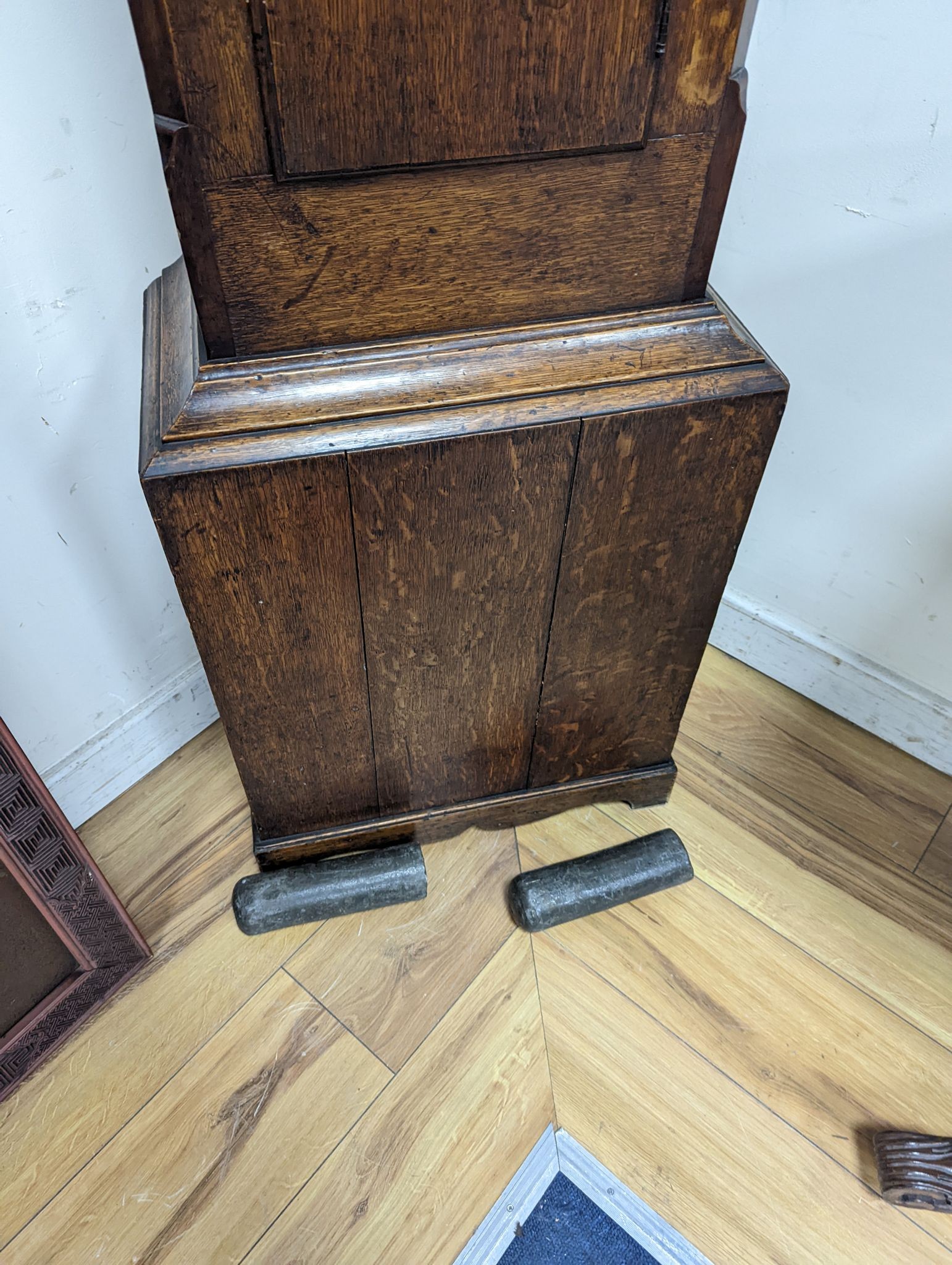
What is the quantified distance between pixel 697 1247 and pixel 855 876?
1.85 feet

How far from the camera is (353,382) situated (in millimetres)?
784

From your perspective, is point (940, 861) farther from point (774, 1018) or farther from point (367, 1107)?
point (367, 1107)

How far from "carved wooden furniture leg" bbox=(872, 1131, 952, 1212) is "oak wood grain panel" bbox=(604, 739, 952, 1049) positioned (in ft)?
0.52

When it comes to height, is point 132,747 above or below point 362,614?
below

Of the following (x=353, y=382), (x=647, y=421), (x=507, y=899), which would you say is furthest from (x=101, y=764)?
(x=647, y=421)

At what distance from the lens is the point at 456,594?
938mm

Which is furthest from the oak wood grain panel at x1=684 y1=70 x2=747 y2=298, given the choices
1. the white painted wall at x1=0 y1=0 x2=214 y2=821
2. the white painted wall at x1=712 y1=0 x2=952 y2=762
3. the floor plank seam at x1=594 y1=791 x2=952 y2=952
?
the floor plank seam at x1=594 y1=791 x2=952 y2=952

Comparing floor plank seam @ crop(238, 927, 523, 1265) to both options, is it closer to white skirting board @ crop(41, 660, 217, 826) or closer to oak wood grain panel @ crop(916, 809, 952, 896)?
white skirting board @ crop(41, 660, 217, 826)

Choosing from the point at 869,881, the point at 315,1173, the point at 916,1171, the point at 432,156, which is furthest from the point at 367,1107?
the point at 432,156

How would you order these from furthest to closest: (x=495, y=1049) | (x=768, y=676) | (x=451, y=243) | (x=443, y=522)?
(x=768, y=676)
(x=495, y=1049)
(x=443, y=522)
(x=451, y=243)

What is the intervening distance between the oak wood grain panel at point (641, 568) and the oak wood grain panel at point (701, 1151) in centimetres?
36

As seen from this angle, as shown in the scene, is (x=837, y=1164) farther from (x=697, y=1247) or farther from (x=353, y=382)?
(x=353, y=382)

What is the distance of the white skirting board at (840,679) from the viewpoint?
1407mm

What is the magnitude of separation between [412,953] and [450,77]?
3.40ft
